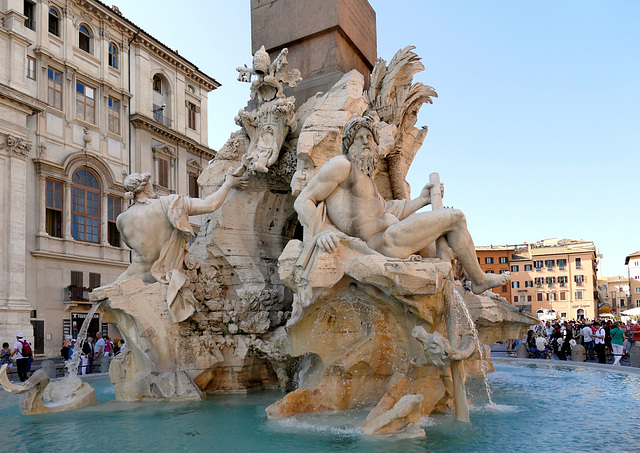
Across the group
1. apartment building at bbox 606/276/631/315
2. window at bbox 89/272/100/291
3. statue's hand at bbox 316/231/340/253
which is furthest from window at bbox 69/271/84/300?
apartment building at bbox 606/276/631/315

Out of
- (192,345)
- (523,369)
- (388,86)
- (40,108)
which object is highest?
(40,108)

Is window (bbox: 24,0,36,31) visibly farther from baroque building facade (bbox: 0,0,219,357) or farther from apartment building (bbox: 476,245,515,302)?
apartment building (bbox: 476,245,515,302)

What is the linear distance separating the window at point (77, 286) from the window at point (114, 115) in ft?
22.7

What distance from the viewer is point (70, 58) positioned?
24531 mm

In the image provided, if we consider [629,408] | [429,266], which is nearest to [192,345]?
[429,266]

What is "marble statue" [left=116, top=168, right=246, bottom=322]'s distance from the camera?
711 cm

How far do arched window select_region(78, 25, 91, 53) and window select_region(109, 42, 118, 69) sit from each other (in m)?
1.06

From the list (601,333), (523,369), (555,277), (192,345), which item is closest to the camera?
(192,345)

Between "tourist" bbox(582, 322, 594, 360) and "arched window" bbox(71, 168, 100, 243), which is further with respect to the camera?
"arched window" bbox(71, 168, 100, 243)

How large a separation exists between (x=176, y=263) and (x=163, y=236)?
14.8 inches

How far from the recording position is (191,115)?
31.0 m

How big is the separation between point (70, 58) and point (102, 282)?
31.2ft

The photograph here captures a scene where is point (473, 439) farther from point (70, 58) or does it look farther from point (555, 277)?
point (555, 277)

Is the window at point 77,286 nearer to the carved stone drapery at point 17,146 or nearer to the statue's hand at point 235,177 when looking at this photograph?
the carved stone drapery at point 17,146
